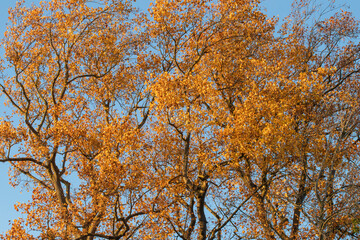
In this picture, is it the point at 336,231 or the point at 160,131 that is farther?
the point at 160,131

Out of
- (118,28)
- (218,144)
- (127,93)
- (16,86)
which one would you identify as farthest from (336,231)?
(16,86)

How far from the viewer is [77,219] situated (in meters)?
16.4

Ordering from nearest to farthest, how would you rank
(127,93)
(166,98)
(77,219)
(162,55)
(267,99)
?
(77,219) → (166,98) → (267,99) → (162,55) → (127,93)

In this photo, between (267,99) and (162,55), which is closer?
(267,99)

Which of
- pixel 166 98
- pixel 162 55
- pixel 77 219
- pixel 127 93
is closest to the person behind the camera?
pixel 77 219

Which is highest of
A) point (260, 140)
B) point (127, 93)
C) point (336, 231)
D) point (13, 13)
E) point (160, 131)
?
point (13, 13)

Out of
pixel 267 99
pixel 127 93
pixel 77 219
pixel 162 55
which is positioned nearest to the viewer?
pixel 77 219

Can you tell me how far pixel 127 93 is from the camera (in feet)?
76.8

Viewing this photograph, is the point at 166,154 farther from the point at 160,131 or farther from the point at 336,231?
the point at 336,231

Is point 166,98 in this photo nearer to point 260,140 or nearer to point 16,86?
point 260,140

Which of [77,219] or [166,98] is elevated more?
[166,98]

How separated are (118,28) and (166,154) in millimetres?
8673

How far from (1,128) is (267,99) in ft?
42.6

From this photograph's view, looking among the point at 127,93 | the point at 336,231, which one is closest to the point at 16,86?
the point at 127,93
